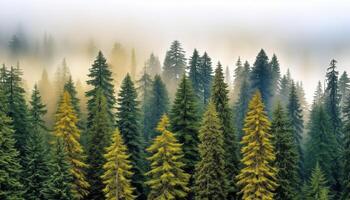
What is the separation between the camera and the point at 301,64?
167500 mm

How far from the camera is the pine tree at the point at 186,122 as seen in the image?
51219 millimetres

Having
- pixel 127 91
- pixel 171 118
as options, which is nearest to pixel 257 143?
pixel 171 118

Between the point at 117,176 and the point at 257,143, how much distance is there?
1350 cm

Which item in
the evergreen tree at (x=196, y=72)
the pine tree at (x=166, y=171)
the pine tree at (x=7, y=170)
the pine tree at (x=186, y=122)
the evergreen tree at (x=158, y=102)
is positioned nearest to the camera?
the pine tree at (x=7, y=170)

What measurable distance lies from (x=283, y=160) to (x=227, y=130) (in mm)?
6413

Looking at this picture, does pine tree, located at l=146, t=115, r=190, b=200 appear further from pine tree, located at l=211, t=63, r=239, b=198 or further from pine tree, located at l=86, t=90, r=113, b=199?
pine tree, located at l=86, t=90, r=113, b=199

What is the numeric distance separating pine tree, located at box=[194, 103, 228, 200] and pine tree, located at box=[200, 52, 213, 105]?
133ft

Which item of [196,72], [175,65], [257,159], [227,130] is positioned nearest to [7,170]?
[227,130]

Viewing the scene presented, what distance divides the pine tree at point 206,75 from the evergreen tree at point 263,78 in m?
8.46

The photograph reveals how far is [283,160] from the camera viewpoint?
4869 cm

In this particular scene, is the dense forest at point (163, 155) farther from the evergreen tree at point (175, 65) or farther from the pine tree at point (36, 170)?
the evergreen tree at point (175, 65)


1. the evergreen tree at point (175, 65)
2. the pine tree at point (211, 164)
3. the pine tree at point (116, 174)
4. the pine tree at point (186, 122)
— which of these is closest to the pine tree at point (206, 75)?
the evergreen tree at point (175, 65)

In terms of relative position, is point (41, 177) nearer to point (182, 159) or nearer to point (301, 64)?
point (182, 159)

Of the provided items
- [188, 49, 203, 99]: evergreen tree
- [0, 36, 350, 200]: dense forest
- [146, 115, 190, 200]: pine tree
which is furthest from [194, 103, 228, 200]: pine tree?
[188, 49, 203, 99]: evergreen tree
